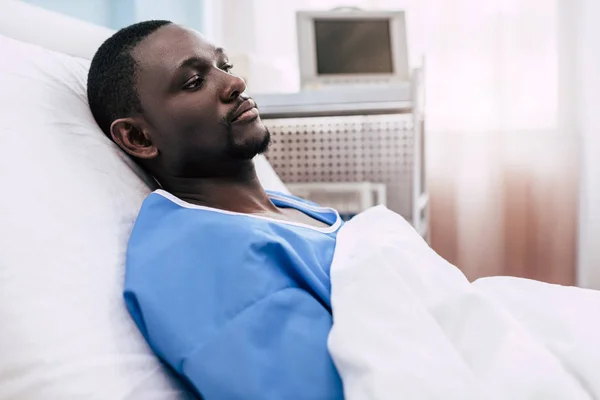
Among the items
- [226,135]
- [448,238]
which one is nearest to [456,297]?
[226,135]

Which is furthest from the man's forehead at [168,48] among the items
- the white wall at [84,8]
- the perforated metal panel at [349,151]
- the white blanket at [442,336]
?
the perforated metal panel at [349,151]

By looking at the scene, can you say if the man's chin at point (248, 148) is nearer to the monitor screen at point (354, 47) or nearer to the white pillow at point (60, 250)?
the white pillow at point (60, 250)

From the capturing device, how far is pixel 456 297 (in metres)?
0.57

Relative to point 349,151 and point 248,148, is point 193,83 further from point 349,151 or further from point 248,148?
point 349,151

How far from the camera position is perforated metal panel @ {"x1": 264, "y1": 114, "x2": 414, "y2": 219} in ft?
6.19

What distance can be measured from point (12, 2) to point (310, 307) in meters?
0.70

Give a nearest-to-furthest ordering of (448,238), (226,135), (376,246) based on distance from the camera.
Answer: (376,246)
(226,135)
(448,238)

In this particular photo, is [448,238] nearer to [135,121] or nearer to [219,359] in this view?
[135,121]

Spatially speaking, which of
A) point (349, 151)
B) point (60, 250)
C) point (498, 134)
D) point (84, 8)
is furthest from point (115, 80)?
point (498, 134)

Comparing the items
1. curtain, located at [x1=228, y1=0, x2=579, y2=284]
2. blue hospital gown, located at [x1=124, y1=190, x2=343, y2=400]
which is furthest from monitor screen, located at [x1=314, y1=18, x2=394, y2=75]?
blue hospital gown, located at [x1=124, y1=190, x2=343, y2=400]

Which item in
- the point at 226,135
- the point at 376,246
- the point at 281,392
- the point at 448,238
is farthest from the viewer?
the point at 448,238

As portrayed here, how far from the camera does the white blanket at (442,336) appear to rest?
486 millimetres

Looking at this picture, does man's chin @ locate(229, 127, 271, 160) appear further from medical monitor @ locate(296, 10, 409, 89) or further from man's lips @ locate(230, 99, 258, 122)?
medical monitor @ locate(296, 10, 409, 89)

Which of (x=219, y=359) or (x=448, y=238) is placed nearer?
(x=219, y=359)
